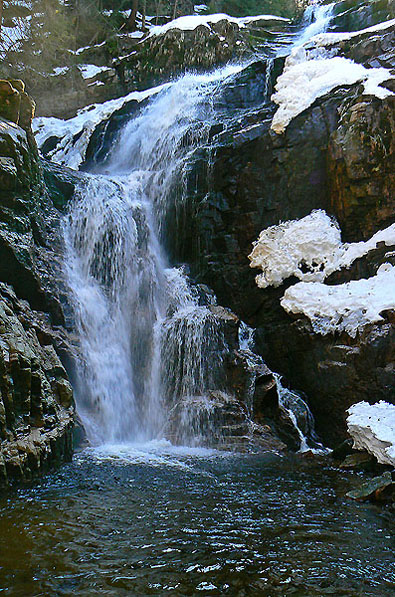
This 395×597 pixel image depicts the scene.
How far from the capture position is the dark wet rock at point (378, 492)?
6594 mm

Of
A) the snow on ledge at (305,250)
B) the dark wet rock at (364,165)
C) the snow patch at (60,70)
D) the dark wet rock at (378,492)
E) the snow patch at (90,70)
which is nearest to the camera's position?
the dark wet rock at (378,492)

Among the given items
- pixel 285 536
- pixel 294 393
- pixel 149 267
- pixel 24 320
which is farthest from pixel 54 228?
pixel 285 536

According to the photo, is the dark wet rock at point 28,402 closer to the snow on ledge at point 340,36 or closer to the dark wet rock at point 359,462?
the dark wet rock at point 359,462

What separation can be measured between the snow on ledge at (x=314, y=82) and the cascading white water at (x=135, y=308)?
115 inches

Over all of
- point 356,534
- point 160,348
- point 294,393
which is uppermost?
point 160,348

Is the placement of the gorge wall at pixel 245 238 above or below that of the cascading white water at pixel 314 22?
below

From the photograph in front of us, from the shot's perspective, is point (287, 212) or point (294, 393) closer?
point (294, 393)

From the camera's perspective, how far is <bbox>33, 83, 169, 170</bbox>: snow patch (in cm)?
2069

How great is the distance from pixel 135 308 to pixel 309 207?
19.2 ft

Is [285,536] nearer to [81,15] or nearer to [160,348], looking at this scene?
[160,348]

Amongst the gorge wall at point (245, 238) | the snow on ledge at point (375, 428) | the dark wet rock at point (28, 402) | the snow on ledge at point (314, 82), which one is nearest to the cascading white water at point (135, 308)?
the gorge wall at point (245, 238)

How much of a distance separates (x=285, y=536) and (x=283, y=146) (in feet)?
37.2

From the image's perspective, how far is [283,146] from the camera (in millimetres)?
13703

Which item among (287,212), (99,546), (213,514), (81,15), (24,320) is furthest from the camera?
(81,15)
